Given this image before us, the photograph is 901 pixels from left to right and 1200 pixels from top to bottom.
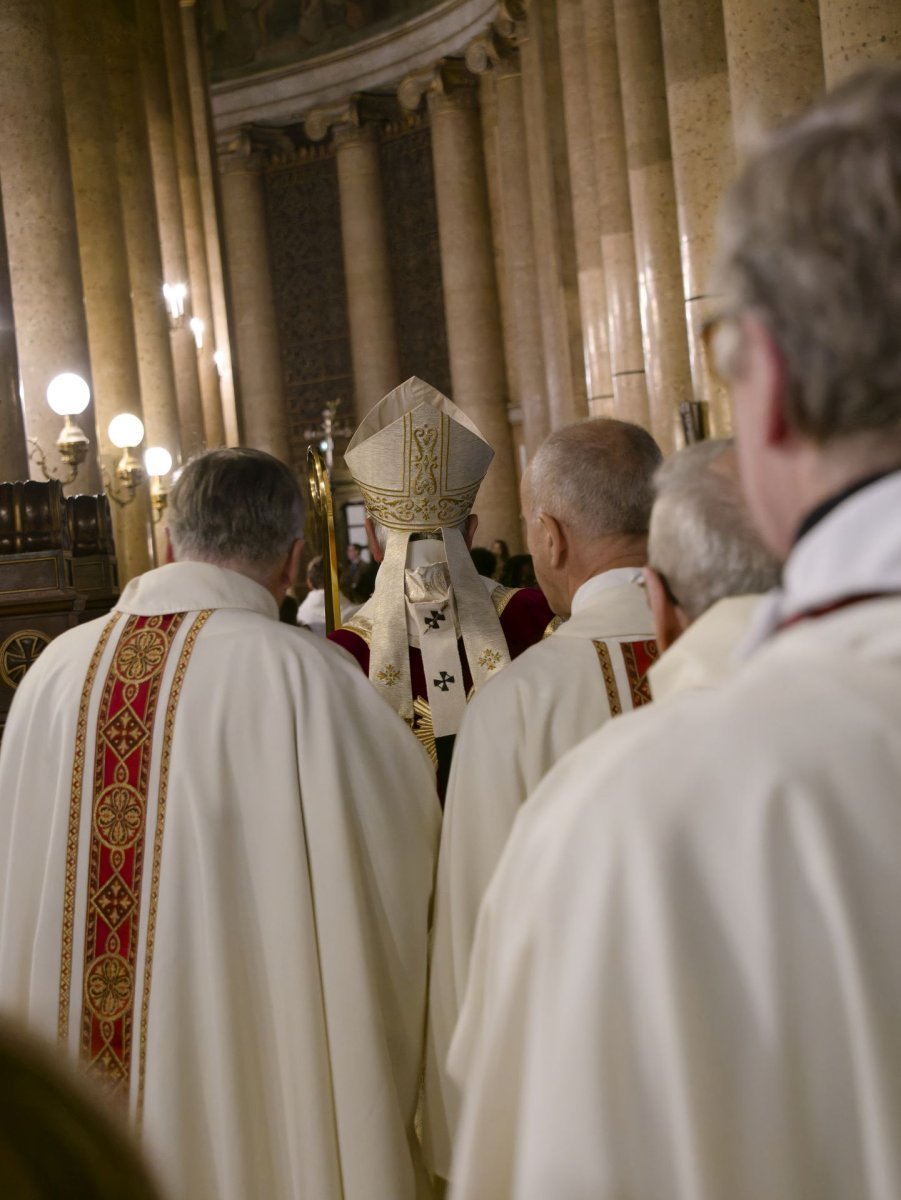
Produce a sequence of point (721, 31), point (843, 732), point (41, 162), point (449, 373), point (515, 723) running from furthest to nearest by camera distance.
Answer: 1. point (449, 373)
2. point (41, 162)
3. point (721, 31)
4. point (515, 723)
5. point (843, 732)

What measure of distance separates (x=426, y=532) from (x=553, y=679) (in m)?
1.35

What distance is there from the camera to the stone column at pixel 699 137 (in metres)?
8.55

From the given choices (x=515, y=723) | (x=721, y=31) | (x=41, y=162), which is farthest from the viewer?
(x=41, y=162)

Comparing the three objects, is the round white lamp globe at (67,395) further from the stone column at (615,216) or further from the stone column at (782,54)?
the stone column at (615,216)

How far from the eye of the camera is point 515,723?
259 cm

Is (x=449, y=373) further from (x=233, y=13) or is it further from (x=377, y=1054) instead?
(x=377, y=1054)

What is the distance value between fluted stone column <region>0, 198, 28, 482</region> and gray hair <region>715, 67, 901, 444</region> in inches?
363

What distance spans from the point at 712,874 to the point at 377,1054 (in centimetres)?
176

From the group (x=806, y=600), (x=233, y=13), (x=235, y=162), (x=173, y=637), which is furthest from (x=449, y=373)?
(x=806, y=600)

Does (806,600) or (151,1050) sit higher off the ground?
(806,600)

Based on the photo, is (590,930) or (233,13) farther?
(233,13)

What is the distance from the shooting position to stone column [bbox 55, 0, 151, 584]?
1295 centimetres

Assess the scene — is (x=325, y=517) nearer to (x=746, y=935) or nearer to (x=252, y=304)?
(x=746, y=935)

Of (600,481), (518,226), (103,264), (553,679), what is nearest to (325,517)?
(600,481)
